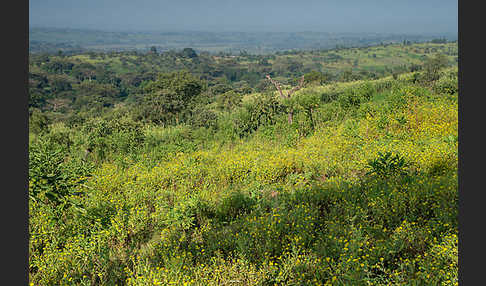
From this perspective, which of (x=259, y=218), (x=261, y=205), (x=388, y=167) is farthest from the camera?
(x=388, y=167)

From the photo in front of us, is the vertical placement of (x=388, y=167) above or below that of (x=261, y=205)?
above

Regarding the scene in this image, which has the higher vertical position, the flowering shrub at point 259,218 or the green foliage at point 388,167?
the green foliage at point 388,167

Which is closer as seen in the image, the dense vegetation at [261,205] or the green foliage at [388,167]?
the dense vegetation at [261,205]

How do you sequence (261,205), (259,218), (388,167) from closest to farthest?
1. (259,218)
2. (261,205)
3. (388,167)

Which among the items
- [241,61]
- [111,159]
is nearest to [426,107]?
[111,159]

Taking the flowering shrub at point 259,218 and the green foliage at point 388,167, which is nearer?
the flowering shrub at point 259,218

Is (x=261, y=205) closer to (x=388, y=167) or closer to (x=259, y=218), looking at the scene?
(x=259, y=218)

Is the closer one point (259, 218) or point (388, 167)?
point (259, 218)

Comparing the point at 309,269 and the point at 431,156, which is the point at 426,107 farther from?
the point at 309,269

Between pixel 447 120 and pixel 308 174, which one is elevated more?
pixel 447 120

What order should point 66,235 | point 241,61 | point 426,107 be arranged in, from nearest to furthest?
point 66,235 → point 426,107 → point 241,61

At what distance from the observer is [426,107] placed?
11297 mm

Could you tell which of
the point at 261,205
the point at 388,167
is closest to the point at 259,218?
the point at 261,205

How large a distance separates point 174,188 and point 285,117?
24.0 feet
